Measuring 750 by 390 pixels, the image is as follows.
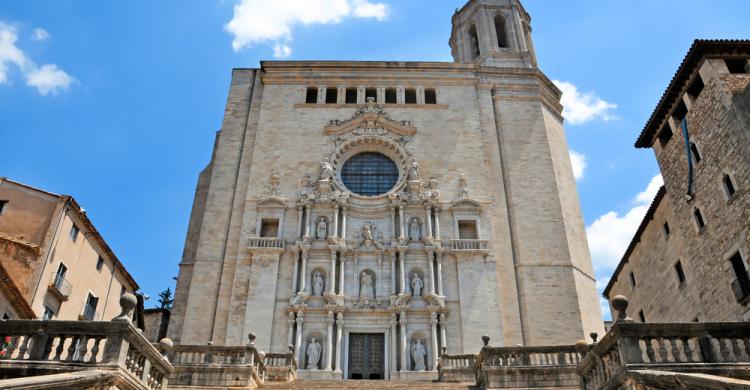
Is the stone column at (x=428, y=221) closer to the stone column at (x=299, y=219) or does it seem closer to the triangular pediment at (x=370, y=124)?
the triangular pediment at (x=370, y=124)

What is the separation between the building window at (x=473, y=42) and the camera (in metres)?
32.4

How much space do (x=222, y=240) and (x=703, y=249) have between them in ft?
56.9

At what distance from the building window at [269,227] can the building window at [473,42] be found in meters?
15.4

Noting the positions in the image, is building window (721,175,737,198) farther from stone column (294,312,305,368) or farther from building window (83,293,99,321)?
building window (83,293,99,321)

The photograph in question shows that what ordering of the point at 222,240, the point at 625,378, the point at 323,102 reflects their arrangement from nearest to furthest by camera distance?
1. the point at 625,378
2. the point at 222,240
3. the point at 323,102

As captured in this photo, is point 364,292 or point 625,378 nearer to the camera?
point 625,378

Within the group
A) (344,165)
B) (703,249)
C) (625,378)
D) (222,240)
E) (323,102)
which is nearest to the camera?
(625,378)


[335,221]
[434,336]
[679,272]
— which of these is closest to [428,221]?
[335,221]

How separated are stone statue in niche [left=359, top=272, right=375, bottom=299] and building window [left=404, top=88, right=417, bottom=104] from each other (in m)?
10.1

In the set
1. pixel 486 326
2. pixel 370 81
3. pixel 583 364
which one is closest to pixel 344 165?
pixel 370 81

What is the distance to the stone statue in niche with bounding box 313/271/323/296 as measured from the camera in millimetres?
21391

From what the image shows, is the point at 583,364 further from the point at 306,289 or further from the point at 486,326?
the point at 306,289

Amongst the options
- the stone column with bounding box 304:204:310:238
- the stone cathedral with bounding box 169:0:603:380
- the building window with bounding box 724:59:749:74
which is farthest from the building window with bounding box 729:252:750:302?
the stone column with bounding box 304:204:310:238

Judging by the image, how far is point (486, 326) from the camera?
20.8m
